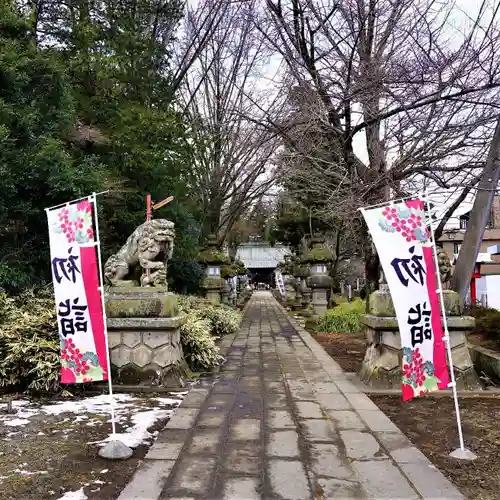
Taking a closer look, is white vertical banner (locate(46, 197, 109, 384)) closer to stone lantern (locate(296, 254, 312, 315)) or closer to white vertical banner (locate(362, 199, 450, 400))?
white vertical banner (locate(362, 199, 450, 400))

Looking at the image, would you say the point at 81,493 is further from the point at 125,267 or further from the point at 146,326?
the point at 125,267

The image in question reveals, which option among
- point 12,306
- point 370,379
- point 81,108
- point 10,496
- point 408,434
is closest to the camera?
point 10,496

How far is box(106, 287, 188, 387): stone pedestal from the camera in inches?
221

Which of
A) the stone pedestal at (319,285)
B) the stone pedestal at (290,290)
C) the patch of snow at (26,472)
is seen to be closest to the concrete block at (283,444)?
the patch of snow at (26,472)

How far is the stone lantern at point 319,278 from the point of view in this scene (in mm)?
14750

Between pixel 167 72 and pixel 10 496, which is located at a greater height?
pixel 167 72

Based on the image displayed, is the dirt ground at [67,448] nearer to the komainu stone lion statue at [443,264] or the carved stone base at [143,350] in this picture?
the carved stone base at [143,350]

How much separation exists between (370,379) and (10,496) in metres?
4.10

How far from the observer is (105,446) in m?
3.46

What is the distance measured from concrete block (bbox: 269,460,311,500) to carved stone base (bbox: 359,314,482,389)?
266 cm

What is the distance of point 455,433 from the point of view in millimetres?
3949

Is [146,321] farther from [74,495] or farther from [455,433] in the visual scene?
[455,433]

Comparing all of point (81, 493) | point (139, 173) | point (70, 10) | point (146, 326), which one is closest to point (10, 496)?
point (81, 493)

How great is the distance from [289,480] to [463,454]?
4.66ft
